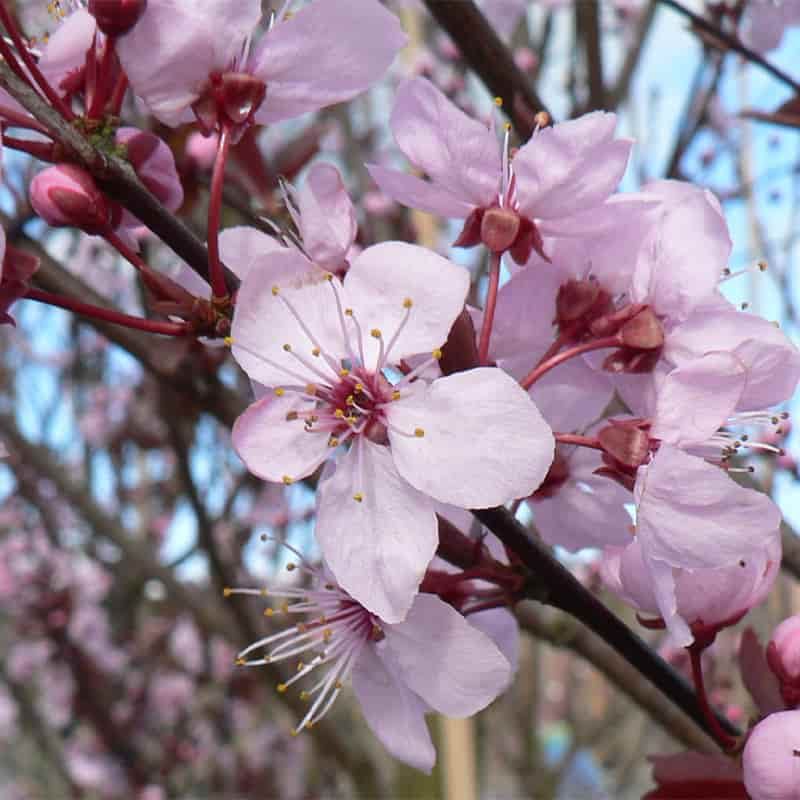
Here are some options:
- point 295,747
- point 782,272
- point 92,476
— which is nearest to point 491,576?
point 782,272

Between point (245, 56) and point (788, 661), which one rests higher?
point (245, 56)

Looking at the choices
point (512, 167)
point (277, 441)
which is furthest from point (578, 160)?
point (277, 441)

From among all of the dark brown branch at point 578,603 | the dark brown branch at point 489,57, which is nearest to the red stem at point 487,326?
the dark brown branch at point 578,603

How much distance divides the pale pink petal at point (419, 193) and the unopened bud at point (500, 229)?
0.10ft

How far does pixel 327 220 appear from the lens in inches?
28.4

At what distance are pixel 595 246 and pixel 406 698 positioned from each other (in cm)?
40

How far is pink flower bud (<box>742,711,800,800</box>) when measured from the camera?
0.65 metres

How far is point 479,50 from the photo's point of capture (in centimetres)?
123

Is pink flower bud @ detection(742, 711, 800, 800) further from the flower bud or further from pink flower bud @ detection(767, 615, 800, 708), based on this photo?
the flower bud

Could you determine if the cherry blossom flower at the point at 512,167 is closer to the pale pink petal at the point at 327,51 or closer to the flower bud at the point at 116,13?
the pale pink petal at the point at 327,51

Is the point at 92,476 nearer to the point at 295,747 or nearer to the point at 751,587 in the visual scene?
the point at 295,747

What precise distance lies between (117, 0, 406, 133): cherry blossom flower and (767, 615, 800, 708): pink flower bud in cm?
55

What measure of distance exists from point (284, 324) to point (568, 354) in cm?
22

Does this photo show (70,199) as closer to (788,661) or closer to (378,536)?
(378,536)
